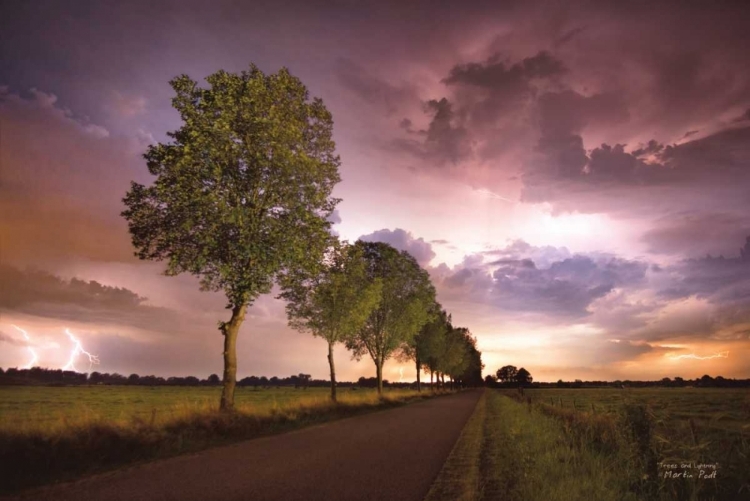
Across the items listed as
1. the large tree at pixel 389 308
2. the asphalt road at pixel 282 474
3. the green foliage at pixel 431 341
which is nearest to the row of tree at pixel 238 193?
the asphalt road at pixel 282 474

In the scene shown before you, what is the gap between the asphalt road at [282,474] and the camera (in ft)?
25.7

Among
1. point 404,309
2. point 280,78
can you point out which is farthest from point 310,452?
point 404,309

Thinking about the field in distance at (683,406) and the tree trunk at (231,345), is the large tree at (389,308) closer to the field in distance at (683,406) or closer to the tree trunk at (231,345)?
the field in distance at (683,406)

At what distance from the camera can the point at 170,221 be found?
1816cm

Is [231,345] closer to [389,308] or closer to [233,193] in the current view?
[233,193]

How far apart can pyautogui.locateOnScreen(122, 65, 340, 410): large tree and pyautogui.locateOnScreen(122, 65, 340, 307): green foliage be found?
45 millimetres

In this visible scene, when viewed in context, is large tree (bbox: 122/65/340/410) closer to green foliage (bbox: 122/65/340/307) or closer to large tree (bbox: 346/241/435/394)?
green foliage (bbox: 122/65/340/307)

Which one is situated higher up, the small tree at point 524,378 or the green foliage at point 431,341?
the green foliage at point 431,341

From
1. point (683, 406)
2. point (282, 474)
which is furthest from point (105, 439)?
point (683, 406)

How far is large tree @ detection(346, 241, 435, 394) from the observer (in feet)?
148

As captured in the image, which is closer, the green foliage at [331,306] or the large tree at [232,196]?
the large tree at [232,196]

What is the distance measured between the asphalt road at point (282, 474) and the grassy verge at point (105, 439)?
3.47 feet

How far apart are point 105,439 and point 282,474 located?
5.58m

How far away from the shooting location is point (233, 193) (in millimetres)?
18578
